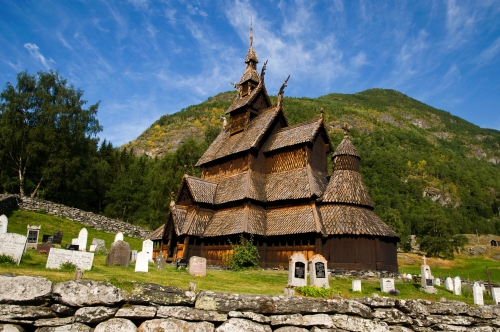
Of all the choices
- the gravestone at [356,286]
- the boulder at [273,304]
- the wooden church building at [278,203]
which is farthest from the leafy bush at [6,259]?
the wooden church building at [278,203]

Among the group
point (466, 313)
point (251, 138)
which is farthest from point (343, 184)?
point (466, 313)

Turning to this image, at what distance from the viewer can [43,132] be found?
1670 inches

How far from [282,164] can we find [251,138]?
11.0 ft

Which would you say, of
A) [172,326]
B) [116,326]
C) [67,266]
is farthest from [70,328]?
[67,266]

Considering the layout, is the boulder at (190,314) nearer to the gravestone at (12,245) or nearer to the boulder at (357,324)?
the boulder at (357,324)

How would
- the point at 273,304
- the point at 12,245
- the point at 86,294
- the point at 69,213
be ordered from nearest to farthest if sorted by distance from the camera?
the point at 86,294 < the point at 273,304 < the point at 12,245 < the point at 69,213

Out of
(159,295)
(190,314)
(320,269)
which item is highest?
(320,269)

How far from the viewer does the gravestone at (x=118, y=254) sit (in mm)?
15484

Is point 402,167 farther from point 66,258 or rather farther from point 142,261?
point 66,258

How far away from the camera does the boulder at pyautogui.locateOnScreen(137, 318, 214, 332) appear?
7.34 meters

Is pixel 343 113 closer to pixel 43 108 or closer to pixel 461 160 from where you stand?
pixel 461 160

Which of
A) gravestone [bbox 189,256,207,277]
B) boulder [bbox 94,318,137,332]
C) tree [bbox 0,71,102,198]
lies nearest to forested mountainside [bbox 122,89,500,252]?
tree [bbox 0,71,102,198]

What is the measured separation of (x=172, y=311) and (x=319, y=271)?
9.62 meters

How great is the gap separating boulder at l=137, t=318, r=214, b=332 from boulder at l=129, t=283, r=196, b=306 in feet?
1.34
